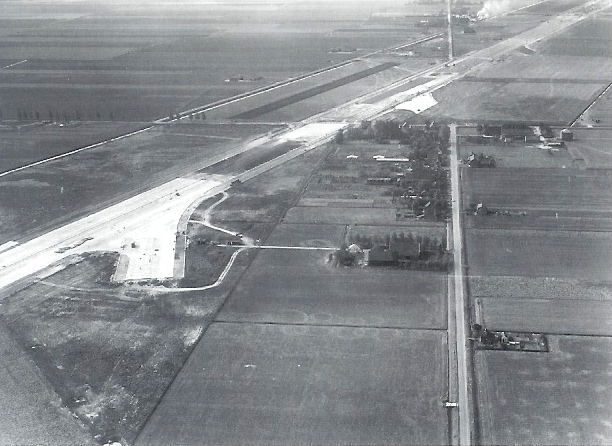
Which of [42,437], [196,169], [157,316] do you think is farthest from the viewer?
[196,169]

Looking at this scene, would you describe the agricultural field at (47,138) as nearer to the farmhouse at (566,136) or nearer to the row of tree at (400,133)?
the row of tree at (400,133)

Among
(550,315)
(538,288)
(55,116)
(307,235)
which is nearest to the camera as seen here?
(550,315)

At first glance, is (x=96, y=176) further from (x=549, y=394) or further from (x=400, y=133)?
(x=549, y=394)

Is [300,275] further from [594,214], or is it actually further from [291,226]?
[594,214]

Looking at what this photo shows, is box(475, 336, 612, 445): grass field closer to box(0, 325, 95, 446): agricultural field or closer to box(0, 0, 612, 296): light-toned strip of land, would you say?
box(0, 325, 95, 446): agricultural field

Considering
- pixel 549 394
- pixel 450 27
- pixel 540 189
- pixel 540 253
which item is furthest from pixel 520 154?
pixel 450 27

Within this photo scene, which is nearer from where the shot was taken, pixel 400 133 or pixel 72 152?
pixel 400 133

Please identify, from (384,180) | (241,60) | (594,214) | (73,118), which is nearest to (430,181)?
(384,180)

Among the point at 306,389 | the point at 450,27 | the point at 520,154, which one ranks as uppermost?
the point at 450,27
